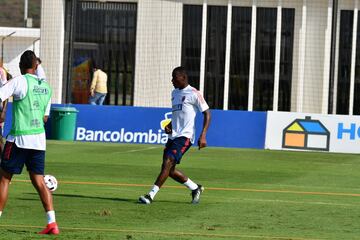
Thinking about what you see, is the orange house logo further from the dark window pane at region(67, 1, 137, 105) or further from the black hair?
the black hair

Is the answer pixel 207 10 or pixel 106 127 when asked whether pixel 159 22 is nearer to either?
pixel 207 10

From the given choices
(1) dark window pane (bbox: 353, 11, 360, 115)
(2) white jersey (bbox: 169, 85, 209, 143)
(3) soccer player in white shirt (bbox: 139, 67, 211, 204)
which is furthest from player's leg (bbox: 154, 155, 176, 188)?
(1) dark window pane (bbox: 353, 11, 360, 115)

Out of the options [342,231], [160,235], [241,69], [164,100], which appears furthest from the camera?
[241,69]

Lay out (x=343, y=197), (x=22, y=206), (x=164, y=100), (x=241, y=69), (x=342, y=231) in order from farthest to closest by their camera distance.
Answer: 1. (x=241, y=69)
2. (x=164, y=100)
3. (x=343, y=197)
4. (x=22, y=206)
5. (x=342, y=231)

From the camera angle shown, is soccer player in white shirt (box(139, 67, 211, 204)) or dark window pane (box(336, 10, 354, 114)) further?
dark window pane (box(336, 10, 354, 114))

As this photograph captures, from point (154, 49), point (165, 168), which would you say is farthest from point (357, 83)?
point (165, 168)

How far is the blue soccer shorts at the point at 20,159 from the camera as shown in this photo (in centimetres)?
1119

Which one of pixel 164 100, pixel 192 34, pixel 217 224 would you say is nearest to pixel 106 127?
pixel 164 100

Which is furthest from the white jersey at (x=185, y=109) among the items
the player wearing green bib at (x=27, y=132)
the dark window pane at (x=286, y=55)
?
the dark window pane at (x=286, y=55)

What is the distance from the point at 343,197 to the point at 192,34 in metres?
27.8

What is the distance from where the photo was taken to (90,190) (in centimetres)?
1631

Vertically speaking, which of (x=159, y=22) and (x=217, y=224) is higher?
(x=159, y=22)

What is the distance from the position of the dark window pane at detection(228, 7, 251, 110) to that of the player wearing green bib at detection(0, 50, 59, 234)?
32.8 meters

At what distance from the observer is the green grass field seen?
1170cm
